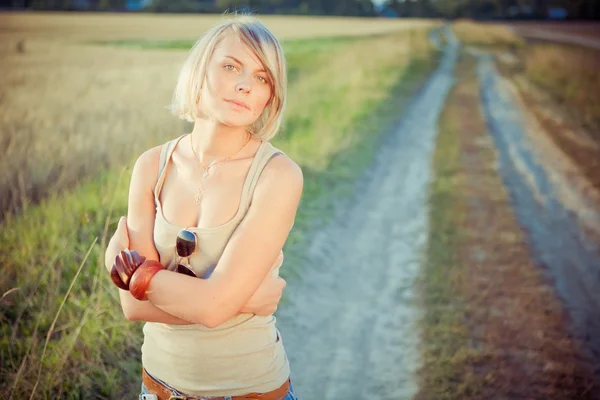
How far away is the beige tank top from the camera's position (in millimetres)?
1314

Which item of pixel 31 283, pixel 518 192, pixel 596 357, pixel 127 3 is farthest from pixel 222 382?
pixel 127 3

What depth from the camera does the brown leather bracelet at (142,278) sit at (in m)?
1.25

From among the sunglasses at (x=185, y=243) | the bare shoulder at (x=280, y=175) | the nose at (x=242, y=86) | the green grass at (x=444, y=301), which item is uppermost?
the nose at (x=242, y=86)

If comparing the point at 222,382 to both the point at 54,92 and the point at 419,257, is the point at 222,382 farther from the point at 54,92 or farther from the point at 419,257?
the point at 54,92

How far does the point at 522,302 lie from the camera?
3.99 metres

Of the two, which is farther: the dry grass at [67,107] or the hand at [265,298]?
the dry grass at [67,107]

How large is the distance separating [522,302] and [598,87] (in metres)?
10.9

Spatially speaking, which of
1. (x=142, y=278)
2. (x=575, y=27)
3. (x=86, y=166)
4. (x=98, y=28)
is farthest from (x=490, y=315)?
(x=98, y=28)

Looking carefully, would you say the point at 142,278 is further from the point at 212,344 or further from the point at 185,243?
the point at 212,344

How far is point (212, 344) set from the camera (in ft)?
4.39

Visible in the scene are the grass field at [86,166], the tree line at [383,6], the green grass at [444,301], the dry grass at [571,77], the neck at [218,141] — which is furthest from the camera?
the tree line at [383,6]

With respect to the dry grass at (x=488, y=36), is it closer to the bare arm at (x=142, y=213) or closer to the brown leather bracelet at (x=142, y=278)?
the bare arm at (x=142, y=213)

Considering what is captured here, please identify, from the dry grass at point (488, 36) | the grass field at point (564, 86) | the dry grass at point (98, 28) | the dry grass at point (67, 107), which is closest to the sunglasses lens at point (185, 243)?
the dry grass at point (67, 107)

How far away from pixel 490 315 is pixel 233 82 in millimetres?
2976
